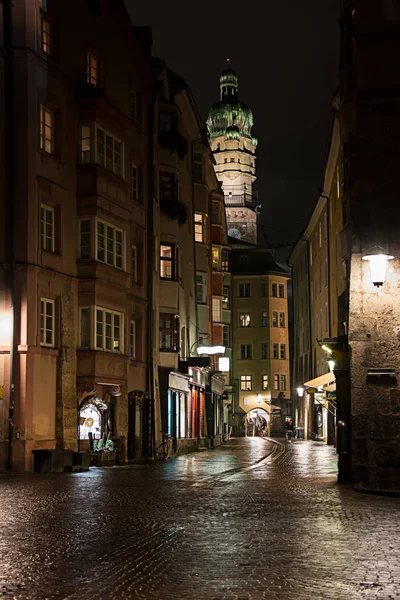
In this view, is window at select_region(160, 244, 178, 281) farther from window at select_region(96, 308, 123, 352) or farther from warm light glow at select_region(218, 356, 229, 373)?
warm light glow at select_region(218, 356, 229, 373)

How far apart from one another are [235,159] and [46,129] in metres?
107

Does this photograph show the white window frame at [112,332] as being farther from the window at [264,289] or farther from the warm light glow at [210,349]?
the window at [264,289]

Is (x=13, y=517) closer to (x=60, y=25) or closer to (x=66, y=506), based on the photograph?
(x=66, y=506)

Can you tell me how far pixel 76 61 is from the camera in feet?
111

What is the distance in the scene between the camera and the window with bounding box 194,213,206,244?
53344 millimetres

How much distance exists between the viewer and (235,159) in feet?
452

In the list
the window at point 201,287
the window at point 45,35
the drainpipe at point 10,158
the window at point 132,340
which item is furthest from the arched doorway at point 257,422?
the drainpipe at point 10,158

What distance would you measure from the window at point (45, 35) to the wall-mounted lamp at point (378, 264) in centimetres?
1764

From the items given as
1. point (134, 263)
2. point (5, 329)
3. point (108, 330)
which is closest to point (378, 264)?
point (5, 329)

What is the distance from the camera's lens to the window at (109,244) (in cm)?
3381

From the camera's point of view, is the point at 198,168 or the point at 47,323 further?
the point at 198,168

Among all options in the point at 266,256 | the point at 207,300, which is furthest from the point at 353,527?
the point at 266,256

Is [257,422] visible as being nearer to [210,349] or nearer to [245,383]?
[245,383]

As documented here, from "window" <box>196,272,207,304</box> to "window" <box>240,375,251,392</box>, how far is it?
1881 inches
